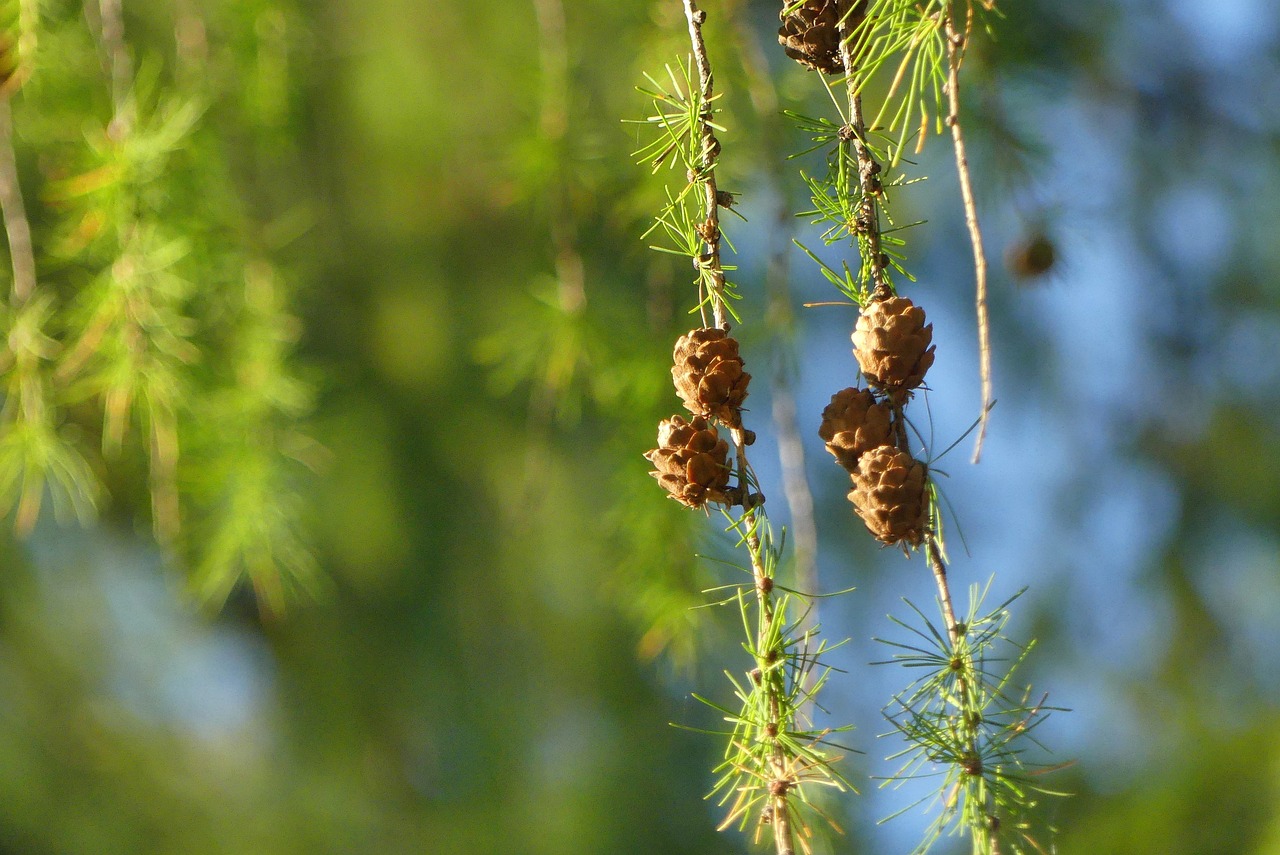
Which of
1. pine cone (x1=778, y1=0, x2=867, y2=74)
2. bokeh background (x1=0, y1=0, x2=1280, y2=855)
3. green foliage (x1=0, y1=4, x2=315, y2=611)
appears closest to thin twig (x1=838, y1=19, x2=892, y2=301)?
pine cone (x1=778, y1=0, x2=867, y2=74)

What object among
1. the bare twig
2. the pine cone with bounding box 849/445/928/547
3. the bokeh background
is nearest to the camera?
the pine cone with bounding box 849/445/928/547

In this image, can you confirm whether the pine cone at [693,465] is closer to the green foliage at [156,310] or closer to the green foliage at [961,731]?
the green foliage at [961,731]

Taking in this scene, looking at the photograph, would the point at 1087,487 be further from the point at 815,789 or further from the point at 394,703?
the point at 394,703

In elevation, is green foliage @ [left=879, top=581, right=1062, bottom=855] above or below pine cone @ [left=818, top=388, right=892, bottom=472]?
below

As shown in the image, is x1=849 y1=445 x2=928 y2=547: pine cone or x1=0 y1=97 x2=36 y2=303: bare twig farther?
x1=0 y1=97 x2=36 y2=303: bare twig

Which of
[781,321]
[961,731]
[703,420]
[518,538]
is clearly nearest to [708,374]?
[703,420]

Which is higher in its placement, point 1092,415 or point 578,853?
point 1092,415

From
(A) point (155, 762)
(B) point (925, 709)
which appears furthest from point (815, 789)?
(A) point (155, 762)

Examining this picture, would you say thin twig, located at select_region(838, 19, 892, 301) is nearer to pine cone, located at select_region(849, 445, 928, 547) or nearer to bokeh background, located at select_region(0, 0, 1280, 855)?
pine cone, located at select_region(849, 445, 928, 547)
